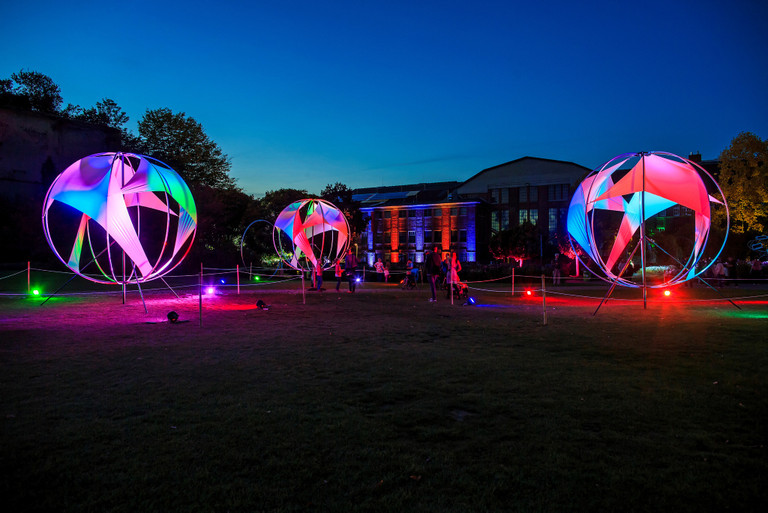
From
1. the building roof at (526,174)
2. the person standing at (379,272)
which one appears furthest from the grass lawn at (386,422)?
→ the building roof at (526,174)

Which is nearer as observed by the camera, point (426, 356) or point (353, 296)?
point (426, 356)

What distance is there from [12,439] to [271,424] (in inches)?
94.3

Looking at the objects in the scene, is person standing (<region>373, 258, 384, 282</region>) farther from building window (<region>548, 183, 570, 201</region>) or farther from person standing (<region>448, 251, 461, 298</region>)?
building window (<region>548, 183, 570, 201</region>)

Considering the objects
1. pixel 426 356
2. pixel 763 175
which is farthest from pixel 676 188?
pixel 763 175

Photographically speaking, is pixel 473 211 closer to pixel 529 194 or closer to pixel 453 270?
pixel 529 194

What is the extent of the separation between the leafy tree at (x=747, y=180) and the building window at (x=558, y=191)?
30141 millimetres

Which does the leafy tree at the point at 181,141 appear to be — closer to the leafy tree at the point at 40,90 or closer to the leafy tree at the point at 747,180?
the leafy tree at the point at 40,90

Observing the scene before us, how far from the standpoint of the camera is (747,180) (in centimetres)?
3666

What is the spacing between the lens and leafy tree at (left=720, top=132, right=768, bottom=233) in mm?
36094

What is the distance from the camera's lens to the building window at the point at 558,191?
6819 cm

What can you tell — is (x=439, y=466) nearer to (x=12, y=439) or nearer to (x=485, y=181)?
(x=12, y=439)

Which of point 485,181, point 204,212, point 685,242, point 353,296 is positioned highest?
point 485,181

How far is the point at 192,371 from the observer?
7449 millimetres

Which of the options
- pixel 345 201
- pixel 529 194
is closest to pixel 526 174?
pixel 529 194
